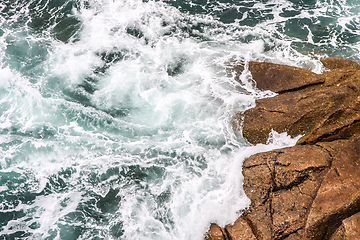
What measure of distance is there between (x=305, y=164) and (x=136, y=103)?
22.2 feet

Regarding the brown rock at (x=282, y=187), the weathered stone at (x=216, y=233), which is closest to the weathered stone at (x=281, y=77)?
the brown rock at (x=282, y=187)

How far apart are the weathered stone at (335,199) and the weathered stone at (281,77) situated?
3.81 metres

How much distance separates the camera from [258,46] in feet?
43.8

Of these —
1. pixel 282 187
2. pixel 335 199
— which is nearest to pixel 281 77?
pixel 282 187

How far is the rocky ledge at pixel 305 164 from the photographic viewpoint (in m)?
6.21

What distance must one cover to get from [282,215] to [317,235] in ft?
2.76

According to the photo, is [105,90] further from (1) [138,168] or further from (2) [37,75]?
(1) [138,168]

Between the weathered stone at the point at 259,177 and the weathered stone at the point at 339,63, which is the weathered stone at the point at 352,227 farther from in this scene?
the weathered stone at the point at 339,63

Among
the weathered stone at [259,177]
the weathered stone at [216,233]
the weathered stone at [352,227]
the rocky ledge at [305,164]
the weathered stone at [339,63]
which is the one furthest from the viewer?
the weathered stone at [339,63]

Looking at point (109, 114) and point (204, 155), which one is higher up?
point (109, 114)

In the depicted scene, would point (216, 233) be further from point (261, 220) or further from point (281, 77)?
point (281, 77)

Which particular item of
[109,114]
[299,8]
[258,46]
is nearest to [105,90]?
[109,114]

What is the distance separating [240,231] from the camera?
6.71 m

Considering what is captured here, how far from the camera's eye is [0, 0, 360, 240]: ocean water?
26.5 feet
